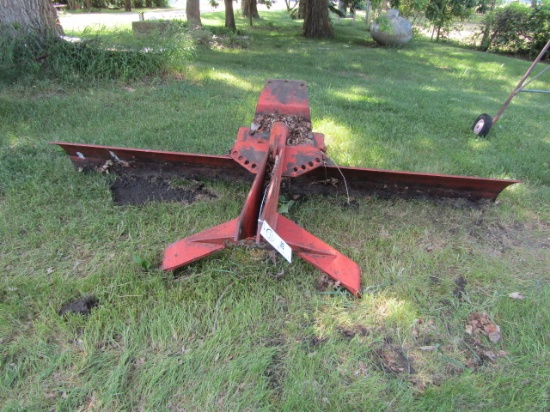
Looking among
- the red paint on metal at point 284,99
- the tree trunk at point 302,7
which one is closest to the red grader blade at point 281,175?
the red paint on metal at point 284,99

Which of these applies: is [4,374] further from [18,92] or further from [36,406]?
[18,92]

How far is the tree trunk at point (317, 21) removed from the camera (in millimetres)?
13555

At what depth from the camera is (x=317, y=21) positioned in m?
13.6

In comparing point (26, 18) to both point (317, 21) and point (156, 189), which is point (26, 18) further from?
point (317, 21)

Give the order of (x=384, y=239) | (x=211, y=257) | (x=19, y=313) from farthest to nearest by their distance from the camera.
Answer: (x=384, y=239)
(x=211, y=257)
(x=19, y=313)

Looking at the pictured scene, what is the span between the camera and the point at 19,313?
6.70 feet

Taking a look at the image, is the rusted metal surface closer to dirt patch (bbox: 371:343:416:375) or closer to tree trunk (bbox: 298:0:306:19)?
dirt patch (bbox: 371:343:416:375)

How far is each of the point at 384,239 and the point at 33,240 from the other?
252 cm

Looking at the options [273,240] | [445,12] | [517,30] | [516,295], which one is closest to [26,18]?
[273,240]

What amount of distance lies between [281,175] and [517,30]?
1476 cm

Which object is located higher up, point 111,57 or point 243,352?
point 111,57

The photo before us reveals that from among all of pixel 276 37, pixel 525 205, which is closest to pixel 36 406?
pixel 525 205

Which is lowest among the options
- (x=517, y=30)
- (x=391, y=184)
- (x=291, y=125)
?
(x=391, y=184)

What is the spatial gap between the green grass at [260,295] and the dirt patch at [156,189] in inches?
4.9
